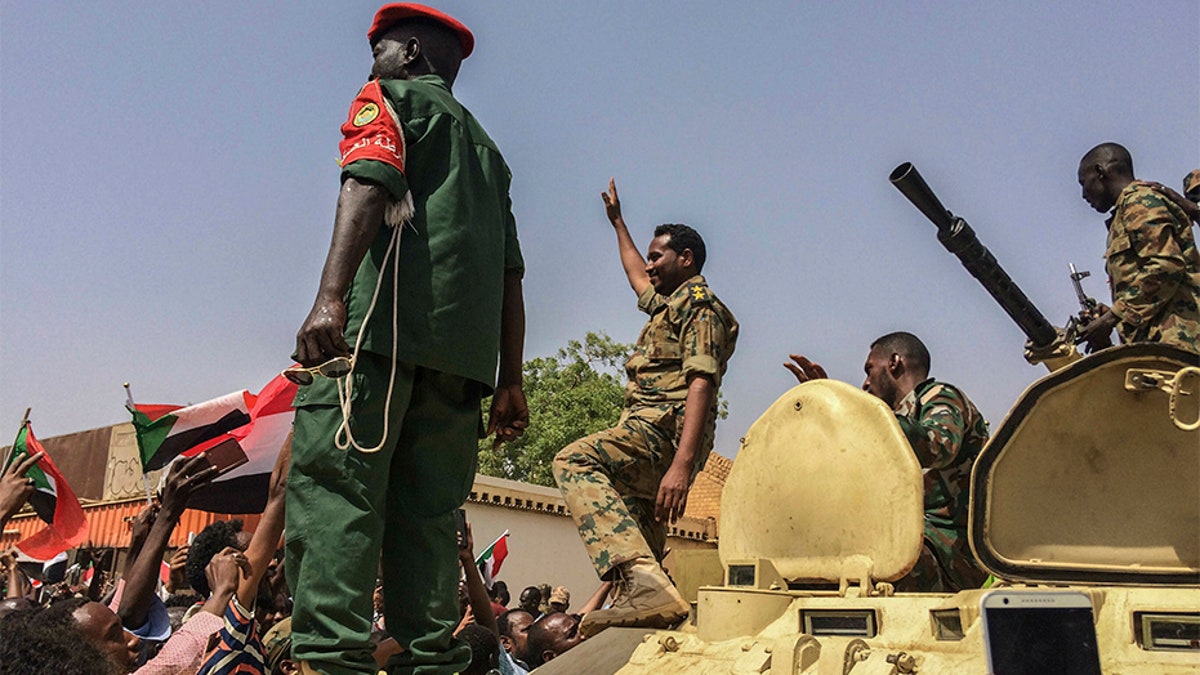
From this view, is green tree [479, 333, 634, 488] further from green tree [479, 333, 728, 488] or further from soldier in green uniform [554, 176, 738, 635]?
→ soldier in green uniform [554, 176, 738, 635]

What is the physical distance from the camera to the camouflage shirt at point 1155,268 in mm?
5336

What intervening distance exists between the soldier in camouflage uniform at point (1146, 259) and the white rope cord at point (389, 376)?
413 centimetres

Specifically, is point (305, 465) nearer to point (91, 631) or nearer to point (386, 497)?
point (386, 497)

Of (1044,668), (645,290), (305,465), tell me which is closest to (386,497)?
(305,465)

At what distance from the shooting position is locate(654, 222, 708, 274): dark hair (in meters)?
5.33

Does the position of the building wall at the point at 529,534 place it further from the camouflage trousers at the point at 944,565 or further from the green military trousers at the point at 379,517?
the green military trousers at the point at 379,517

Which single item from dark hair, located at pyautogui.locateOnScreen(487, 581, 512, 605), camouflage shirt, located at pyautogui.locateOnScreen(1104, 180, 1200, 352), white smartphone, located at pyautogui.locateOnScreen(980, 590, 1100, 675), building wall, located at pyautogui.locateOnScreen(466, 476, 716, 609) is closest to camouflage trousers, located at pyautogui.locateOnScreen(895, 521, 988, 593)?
camouflage shirt, located at pyautogui.locateOnScreen(1104, 180, 1200, 352)

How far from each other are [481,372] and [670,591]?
1516mm

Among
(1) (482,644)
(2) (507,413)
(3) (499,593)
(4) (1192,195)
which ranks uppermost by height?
(4) (1192,195)

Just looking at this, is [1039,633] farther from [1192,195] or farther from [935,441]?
[1192,195]

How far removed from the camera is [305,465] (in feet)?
8.82

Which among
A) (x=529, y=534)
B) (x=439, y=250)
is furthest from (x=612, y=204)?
(x=529, y=534)

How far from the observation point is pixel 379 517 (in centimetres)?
272

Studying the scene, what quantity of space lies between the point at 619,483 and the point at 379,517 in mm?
2085
